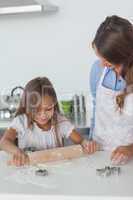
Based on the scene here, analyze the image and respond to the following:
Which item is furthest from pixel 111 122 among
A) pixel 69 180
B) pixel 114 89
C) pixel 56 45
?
pixel 56 45

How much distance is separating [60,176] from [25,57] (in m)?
1.57

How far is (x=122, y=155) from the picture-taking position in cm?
132

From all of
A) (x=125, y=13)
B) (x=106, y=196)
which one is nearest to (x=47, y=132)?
(x=106, y=196)

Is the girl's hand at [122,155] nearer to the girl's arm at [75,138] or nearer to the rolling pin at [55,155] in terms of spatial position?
the rolling pin at [55,155]

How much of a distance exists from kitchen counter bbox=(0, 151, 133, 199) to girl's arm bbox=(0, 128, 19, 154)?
0.27ft

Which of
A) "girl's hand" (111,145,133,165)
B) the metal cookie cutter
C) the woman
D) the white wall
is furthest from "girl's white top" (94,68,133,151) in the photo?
the white wall

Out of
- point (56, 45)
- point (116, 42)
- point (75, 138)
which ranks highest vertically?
point (116, 42)

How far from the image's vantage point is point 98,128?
1611 millimetres

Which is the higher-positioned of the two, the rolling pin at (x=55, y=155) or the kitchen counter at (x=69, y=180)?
the kitchen counter at (x=69, y=180)

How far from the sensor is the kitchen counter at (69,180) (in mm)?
1062

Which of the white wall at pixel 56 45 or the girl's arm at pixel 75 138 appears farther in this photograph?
the white wall at pixel 56 45

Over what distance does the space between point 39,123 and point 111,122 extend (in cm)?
28

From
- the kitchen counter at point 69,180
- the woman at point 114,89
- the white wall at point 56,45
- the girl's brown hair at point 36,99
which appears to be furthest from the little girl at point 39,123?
the white wall at point 56,45

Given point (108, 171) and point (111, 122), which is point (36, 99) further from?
point (108, 171)
